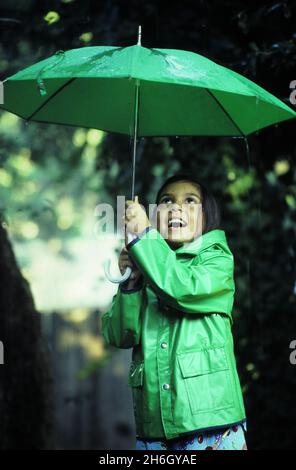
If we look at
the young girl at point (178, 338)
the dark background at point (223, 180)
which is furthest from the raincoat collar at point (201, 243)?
the dark background at point (223, 180)

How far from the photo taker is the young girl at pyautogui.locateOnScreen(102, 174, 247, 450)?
3.00 metres

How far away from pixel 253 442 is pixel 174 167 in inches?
87.7

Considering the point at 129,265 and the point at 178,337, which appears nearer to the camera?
the point at 178,337

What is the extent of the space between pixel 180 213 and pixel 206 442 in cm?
104

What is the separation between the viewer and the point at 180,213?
3.38 m

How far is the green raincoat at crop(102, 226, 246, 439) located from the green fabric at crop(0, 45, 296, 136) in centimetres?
76

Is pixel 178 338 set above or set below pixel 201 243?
below

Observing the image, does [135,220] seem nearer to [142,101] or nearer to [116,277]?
[116,277]

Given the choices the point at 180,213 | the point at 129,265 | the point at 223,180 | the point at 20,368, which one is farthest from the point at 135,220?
the point at 223,180

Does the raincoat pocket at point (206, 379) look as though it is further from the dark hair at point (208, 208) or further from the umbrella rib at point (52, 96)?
the umbrella rib at point (52, 96)

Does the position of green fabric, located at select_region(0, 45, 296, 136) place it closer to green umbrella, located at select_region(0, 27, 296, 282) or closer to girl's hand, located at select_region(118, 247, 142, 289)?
green umbrella, located at select_region(0, 27, 296, 282)

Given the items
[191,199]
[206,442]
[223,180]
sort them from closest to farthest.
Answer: [206,442] < [191,199] < [223,180]

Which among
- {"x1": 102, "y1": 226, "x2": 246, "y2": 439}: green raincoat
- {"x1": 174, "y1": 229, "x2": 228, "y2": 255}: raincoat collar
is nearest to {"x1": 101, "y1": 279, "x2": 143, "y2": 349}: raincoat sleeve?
{"x1": 102, "y1": 226, "x2": 246, "y2": 439}: green raincoat

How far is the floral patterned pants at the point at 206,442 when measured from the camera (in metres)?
3.01
